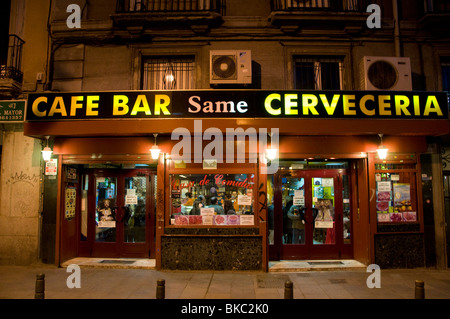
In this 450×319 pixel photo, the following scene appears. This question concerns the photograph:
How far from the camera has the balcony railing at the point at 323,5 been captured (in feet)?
29.0

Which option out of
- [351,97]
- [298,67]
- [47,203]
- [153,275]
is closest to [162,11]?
[298,67]

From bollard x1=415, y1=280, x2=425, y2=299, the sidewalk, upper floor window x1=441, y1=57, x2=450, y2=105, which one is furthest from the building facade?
bollard x1=415, y1=280, x2=425, y2=299

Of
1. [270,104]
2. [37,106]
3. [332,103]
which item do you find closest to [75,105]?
[37,106]

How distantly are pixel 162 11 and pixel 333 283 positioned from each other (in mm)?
8575

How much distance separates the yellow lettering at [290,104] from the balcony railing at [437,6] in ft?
16.7

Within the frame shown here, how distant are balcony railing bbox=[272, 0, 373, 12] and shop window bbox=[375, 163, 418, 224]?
4.71m

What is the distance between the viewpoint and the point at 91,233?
9219mm

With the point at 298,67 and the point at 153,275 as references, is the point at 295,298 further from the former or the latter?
the point at 298,67

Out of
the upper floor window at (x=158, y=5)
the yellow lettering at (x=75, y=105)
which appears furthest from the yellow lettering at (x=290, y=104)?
the yellow lettering at (x=75, y=105)

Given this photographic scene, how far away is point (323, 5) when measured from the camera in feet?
30.1

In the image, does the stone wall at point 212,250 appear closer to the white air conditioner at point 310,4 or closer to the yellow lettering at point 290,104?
the yellow lettering at point 290,104

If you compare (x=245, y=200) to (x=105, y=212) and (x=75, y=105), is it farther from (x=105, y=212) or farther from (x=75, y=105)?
(x=75, y=105)

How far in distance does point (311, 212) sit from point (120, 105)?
6.16m

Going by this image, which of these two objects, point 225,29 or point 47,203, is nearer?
point 47,203
